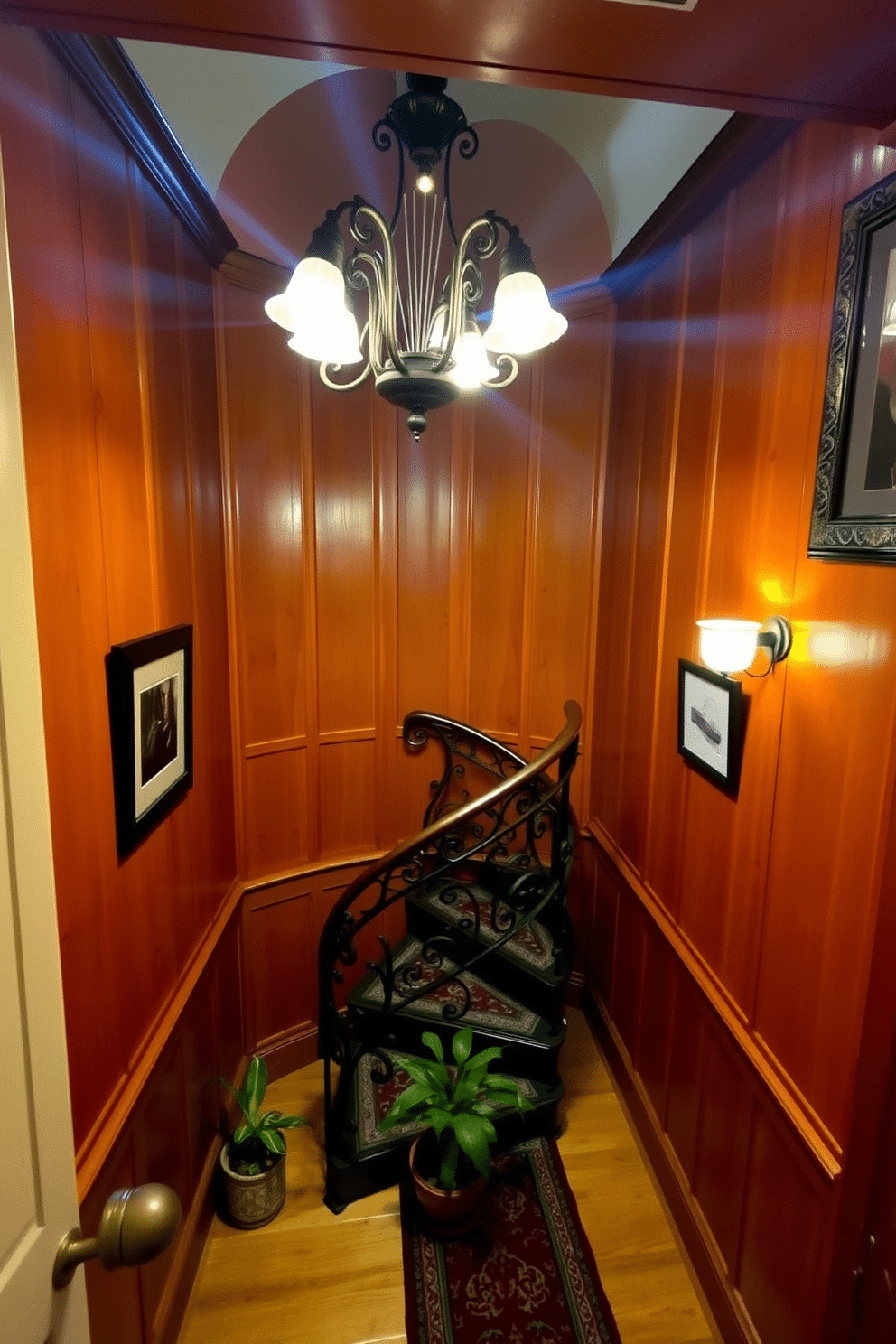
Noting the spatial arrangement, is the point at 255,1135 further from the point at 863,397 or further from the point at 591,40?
the point at 591,40

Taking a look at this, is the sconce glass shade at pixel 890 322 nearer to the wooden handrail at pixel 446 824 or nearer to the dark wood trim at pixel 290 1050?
the wooden handrail at pixel 446 824

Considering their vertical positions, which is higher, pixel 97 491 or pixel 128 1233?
pixel 97 491

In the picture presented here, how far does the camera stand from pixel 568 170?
8.57 feet

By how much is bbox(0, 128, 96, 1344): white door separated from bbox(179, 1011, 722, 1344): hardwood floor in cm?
140

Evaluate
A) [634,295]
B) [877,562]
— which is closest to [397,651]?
[634,295]

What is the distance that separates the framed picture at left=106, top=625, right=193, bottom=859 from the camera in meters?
1.49

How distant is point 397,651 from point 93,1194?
82.6 inches

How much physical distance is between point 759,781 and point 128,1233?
1.56 m

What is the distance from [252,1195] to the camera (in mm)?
2119

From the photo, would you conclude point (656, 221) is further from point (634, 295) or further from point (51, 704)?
point (51, 704)

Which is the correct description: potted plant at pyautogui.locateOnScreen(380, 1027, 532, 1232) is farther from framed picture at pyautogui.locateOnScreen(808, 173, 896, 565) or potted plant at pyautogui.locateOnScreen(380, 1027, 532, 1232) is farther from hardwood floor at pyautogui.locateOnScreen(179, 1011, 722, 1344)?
framed picture at pyautogui.locateOnScreen(808, 173, 896, 565)

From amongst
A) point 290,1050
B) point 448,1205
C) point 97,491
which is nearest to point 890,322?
point 97,491

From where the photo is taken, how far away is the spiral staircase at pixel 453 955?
2.23 meters

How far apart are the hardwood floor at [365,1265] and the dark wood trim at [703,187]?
3.20 metres
